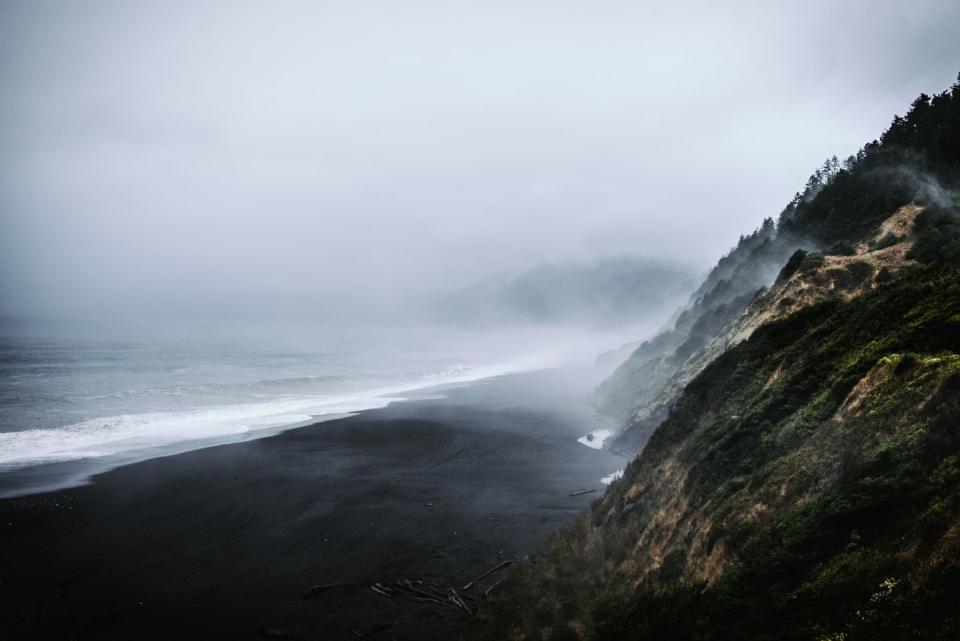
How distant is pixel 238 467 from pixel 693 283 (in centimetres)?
14815

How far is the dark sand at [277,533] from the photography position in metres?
14.5

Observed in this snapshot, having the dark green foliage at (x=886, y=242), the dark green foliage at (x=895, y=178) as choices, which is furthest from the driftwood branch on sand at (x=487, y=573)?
the dark green foliage at (x=895, y=178)

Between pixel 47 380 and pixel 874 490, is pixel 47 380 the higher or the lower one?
the higher one

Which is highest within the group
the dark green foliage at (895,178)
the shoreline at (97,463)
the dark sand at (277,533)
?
the dark green foliage at (895,178)

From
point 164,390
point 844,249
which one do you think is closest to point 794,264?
point 844,249

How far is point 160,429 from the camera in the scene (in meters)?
40.0

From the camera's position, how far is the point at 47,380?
5756 cm

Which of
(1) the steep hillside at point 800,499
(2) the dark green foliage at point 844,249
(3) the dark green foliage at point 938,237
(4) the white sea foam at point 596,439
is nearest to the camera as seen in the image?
(1) the steep hillside at point 800,499

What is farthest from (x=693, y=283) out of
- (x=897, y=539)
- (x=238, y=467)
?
(x=897, y=539)

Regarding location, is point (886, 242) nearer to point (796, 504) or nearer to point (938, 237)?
point (938, 237)

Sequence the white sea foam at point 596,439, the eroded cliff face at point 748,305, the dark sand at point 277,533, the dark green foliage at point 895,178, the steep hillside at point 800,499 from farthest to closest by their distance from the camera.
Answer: the white sea foam at point 596,439 < the dark green foliage at point 895,178 < the eroded cliff face at point 748,305 < the dark sand at point 277,533 < the steep hillside at point 800,499

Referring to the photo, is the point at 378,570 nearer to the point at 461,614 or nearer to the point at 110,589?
the point at 461,614

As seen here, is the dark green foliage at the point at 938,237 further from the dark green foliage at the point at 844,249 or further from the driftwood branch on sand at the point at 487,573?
the driftwood branch on sand at the point at 487,573

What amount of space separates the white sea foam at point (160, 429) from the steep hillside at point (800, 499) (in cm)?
3315
